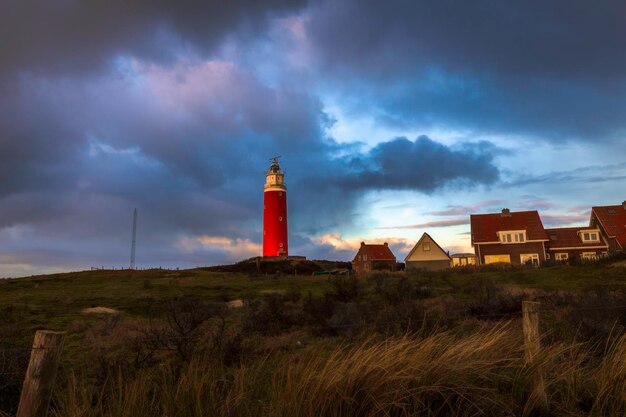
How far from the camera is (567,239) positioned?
1710 inches

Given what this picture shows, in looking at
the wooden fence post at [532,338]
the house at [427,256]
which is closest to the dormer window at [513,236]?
the house at [427,256]

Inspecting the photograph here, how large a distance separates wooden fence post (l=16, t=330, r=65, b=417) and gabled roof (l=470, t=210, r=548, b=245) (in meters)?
43.9

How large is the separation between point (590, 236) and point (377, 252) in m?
22.8

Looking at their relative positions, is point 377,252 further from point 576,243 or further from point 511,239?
point 576,243

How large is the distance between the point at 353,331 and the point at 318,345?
1.25 meters

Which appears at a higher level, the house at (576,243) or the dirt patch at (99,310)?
the house at (576,243)

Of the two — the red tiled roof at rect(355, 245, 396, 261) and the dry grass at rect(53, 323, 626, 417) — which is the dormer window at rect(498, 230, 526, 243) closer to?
the red tiled roof at rect(355, 245, 396, 261)

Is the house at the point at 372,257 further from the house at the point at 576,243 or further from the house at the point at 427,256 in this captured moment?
the house at the point at 576,243

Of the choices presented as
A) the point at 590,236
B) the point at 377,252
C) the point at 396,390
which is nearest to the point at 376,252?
the point at 377,252

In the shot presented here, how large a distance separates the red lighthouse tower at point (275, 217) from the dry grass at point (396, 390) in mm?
48333

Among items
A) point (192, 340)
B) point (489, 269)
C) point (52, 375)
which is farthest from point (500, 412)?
point (489, 269)

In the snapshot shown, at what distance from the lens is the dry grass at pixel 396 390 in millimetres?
3916

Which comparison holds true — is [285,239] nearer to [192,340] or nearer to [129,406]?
[192,340]

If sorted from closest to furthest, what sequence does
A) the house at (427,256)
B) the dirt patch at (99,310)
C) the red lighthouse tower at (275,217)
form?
the dirt patch at (99,310) → the house at (427,256) → the red lighthouse tower at (275,217)
